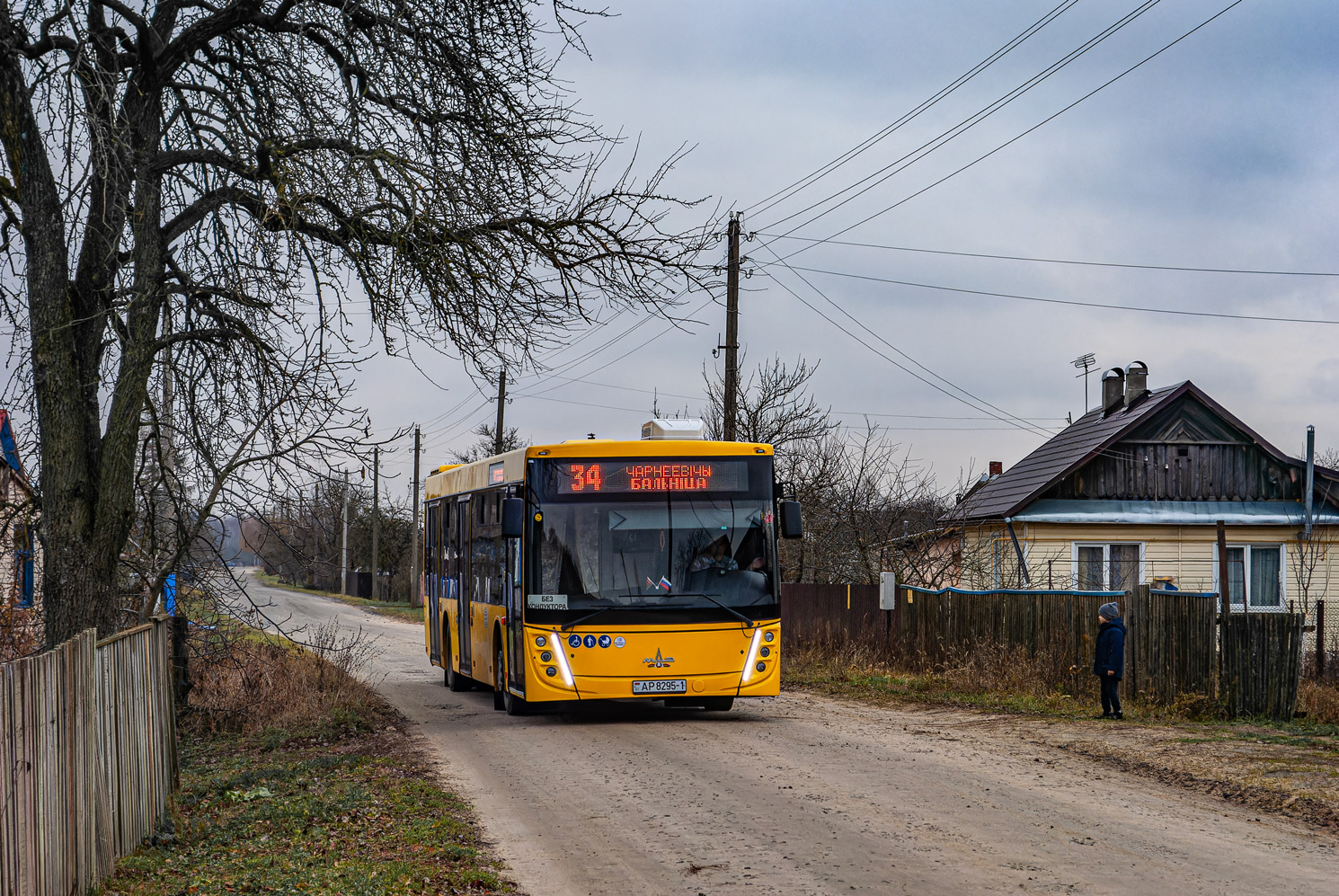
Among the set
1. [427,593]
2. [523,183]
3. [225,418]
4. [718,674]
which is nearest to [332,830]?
[225,418]

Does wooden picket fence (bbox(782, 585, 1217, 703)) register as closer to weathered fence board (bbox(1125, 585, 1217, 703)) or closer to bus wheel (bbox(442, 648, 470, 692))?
weathered fence board (bbox(1125, 585, 1217, 703))

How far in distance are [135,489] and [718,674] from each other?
258 inches

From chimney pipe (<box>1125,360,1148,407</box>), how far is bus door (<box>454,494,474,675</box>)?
22.9 metres

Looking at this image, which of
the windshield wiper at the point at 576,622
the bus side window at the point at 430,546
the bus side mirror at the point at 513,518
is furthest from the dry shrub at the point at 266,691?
the bus side window at the point at 430,546

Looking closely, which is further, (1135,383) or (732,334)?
(1135,383)

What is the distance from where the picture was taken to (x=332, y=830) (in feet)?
29.6

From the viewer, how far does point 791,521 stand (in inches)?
578

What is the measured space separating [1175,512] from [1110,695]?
19.0 m

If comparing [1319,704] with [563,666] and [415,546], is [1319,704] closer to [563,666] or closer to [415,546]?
[563,666]

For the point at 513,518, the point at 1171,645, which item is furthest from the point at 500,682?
the point at 1171,645

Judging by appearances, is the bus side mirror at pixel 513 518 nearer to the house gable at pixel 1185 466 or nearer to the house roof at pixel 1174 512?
the house roof at pixel 1174 512

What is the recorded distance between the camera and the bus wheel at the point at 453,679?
20817 mm

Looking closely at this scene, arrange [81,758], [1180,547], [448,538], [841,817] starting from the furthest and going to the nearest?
[1180,547]
[448,538]
[841,817]
[81,758]

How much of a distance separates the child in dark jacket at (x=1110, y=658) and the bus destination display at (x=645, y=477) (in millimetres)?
4879
